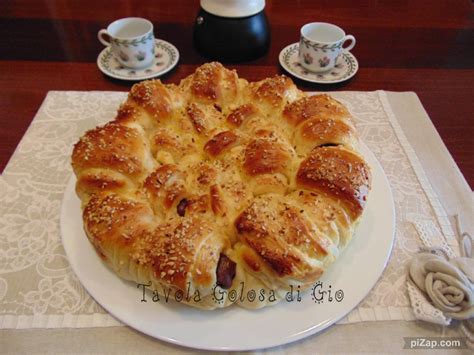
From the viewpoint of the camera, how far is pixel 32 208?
1.13 meters

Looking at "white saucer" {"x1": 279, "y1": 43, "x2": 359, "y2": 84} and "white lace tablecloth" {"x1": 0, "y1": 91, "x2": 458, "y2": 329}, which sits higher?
"white saucer" {"x1": 279, "y1": 43, "x2": 359, "y2": 84}

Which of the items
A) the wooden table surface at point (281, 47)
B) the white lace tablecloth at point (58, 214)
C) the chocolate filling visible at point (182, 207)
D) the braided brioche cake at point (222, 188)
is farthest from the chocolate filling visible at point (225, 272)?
the wooden table surface at point (281, 47)

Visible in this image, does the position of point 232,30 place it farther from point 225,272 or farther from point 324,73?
point 225,272

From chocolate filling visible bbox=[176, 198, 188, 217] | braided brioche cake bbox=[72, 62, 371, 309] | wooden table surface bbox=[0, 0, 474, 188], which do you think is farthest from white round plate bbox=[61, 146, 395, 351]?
wooden table surface bbox=[0, 0, 474, 188]

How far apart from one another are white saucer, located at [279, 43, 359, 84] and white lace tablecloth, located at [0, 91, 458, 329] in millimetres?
129

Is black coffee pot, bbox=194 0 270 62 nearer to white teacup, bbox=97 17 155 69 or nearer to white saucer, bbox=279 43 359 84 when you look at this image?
white saucer, bbox=279 43 359 84

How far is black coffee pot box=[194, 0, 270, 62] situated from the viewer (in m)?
1.55

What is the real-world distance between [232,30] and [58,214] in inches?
39.0

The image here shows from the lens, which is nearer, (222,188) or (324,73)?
(222,188)

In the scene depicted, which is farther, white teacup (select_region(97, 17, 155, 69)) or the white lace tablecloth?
white teacup (select_region(97, 17, 155, 69))

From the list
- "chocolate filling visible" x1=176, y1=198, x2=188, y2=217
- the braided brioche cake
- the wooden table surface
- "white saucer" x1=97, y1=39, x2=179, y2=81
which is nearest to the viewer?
the braided brioche cake

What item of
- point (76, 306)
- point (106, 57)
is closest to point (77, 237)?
point (76, 306)

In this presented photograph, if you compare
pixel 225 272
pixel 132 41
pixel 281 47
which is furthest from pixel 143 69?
pixel 225 272

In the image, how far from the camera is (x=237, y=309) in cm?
86
